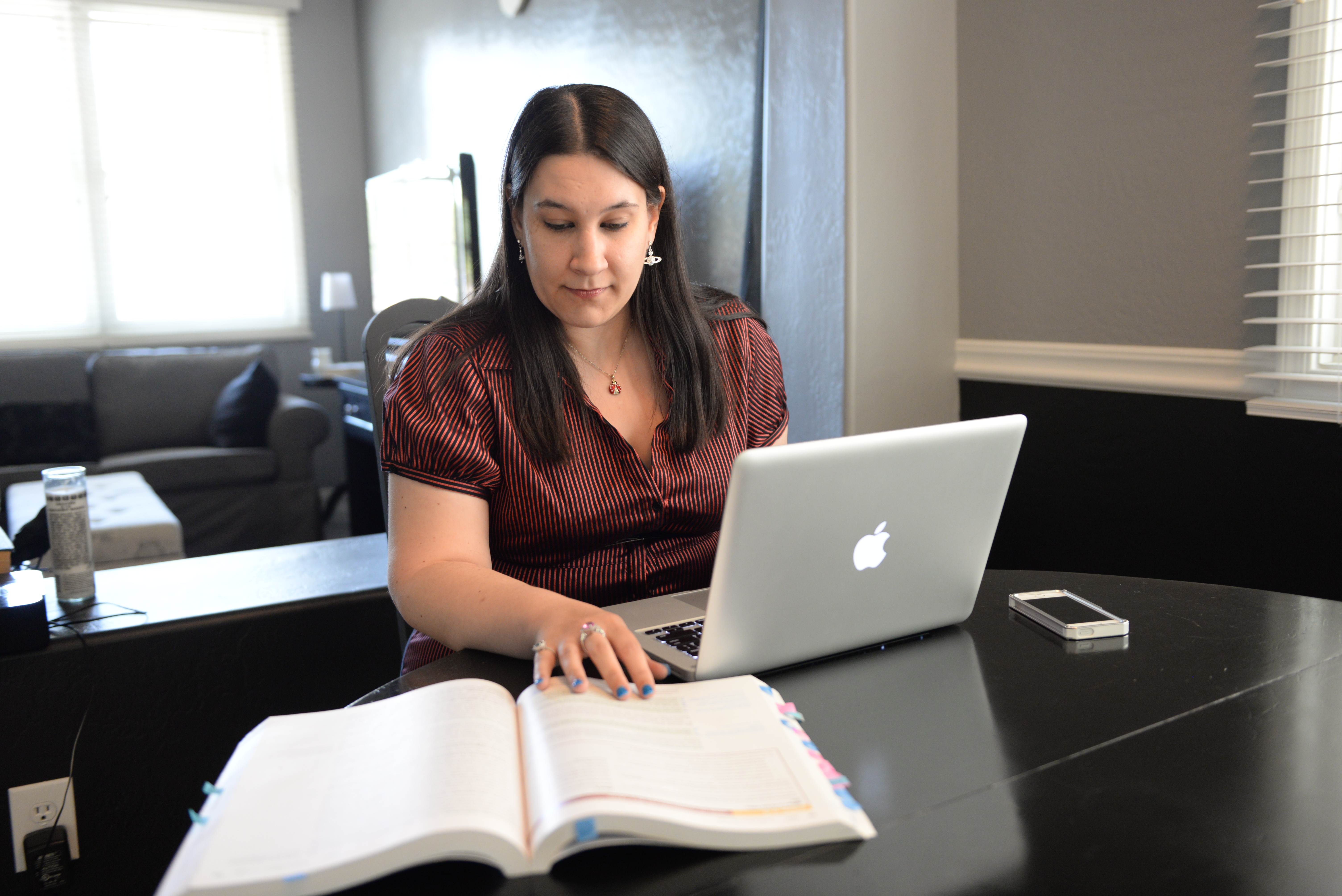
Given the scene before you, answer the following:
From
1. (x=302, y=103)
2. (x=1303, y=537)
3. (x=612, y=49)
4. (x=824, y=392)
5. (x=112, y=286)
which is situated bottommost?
(x=1303, y=537)

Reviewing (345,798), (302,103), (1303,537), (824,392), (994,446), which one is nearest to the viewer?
(345,798)

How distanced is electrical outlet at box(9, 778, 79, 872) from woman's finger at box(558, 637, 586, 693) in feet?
3.06

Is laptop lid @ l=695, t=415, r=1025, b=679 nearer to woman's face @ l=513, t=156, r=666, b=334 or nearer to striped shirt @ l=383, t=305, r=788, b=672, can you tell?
striped shirt @ l=383, t=305, r=788, b=672

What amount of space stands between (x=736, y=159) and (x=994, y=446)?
1.72 m

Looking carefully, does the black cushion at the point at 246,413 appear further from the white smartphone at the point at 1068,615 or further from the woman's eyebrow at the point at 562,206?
the white smartphone at the point at 1068,615

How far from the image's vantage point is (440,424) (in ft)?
4.00

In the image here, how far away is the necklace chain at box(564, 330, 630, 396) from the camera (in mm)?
1388

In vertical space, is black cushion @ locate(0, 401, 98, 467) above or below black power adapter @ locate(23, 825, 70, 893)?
above

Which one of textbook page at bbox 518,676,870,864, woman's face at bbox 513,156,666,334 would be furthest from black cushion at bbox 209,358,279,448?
textbook page at bbox 518,676,870,864

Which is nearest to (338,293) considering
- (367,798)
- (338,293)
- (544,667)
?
(338,293)

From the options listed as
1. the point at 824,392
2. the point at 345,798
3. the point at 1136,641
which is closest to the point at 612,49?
the point at 824,392

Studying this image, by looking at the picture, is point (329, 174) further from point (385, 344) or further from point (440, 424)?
point (440, 424)

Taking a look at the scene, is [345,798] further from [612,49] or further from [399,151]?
[399,151]

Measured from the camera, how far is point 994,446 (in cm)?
96
